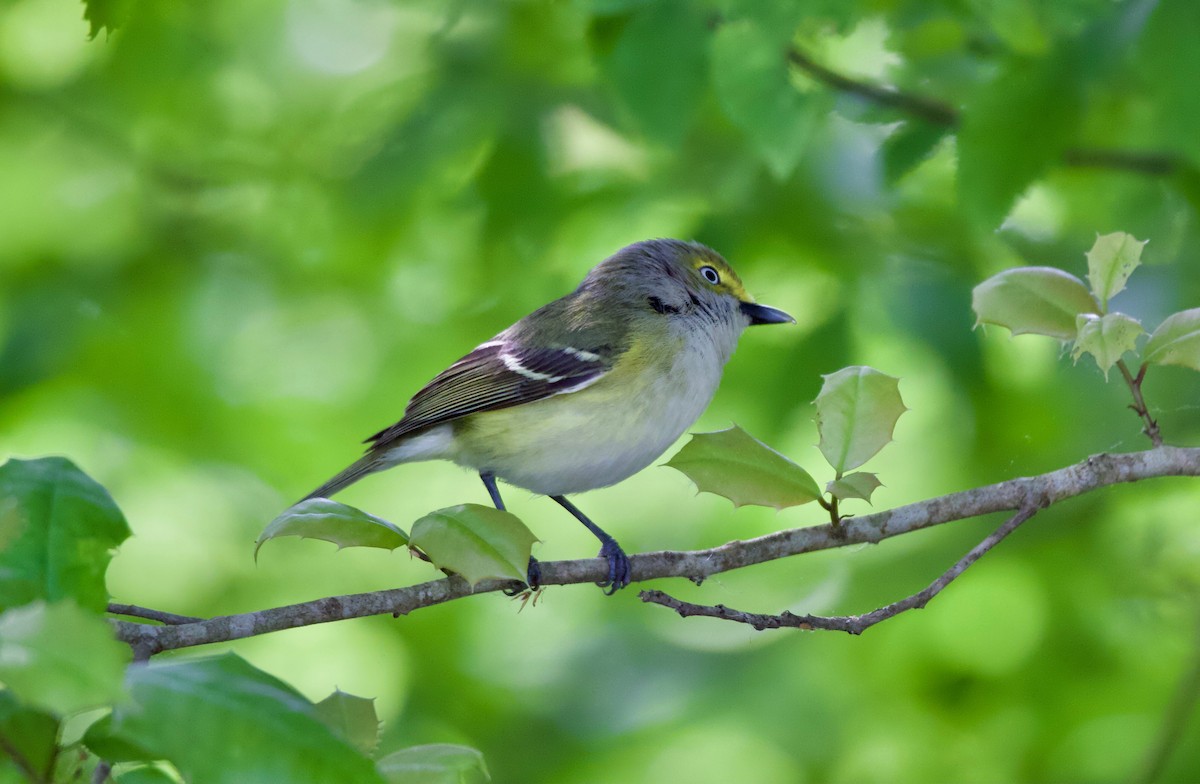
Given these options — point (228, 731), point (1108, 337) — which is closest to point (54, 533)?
point (228, 731)

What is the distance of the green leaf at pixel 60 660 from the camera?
1.06 meters

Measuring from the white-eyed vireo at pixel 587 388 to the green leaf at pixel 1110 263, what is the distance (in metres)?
1.41

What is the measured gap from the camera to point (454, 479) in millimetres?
4984

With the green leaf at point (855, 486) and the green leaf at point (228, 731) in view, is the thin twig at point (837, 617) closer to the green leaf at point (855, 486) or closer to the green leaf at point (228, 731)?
the green leaf at point (855, 486)

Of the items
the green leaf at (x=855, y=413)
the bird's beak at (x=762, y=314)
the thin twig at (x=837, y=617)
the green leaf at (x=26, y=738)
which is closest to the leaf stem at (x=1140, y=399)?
the thin twig at (x=837, y=617)

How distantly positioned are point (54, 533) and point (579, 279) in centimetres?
283

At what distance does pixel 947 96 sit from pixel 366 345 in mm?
2709

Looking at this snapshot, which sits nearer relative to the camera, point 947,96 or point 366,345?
point 947,96

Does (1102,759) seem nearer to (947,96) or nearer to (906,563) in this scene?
(906,563)

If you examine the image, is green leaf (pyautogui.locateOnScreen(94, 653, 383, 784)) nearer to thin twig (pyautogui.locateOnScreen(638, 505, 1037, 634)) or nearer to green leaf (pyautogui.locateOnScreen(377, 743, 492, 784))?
green leaf (pyautogui.locateOnScreen(377, 743, 492, 784))

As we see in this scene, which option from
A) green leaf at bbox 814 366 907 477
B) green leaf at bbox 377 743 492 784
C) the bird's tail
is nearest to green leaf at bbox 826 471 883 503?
green leaf at bbox 814 366 907 477

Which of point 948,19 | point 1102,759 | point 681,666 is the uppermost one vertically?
point 948,19

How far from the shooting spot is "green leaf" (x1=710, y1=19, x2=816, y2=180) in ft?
8.18

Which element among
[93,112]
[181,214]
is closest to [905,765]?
[181,214]
